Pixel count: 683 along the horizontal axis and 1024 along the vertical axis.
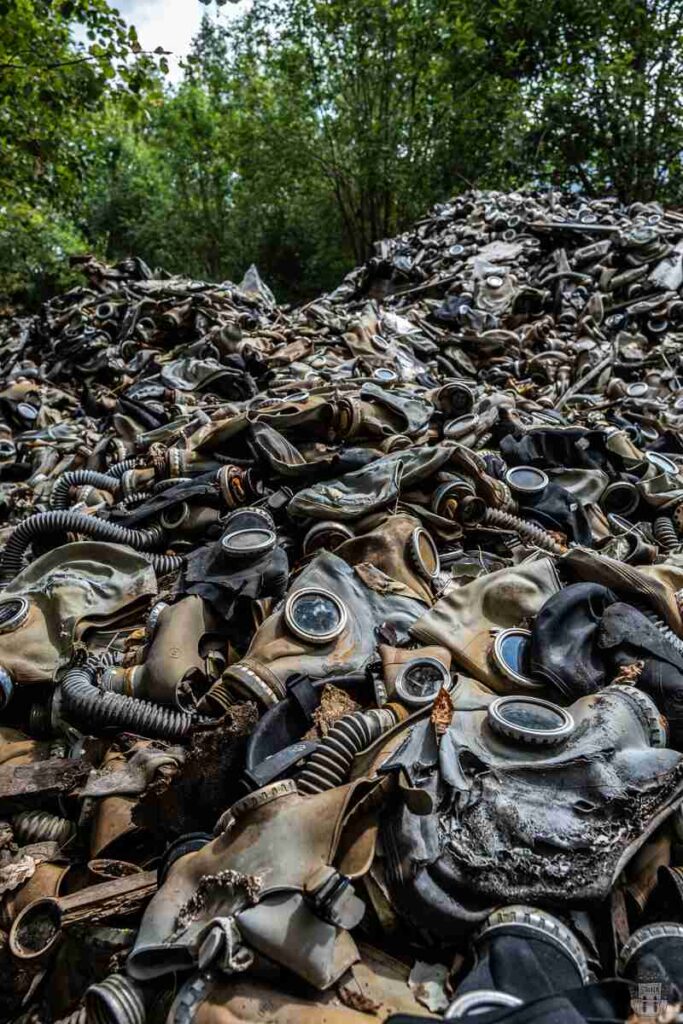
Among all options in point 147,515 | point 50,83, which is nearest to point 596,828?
point 147,515

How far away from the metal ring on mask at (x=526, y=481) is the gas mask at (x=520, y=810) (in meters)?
1.59

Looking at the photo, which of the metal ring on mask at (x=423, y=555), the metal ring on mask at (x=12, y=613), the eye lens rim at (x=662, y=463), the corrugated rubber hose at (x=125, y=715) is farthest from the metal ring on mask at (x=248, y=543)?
the eye lens rim at (x=662, y=463)

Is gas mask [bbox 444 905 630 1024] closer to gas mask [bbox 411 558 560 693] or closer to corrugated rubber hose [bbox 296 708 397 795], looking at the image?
corrugated rubber hose [bbox 296 708 397 795]

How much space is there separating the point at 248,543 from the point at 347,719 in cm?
108

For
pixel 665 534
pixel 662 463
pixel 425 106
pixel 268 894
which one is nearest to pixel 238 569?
pixel 268 894

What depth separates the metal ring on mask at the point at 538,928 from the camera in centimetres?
124

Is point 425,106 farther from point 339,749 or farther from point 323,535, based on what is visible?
point 339,749

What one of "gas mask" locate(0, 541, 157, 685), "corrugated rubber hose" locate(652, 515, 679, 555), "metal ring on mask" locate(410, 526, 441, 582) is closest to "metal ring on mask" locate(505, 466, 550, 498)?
"corrugated rubber hose" locate(652, 515, 679, 555)

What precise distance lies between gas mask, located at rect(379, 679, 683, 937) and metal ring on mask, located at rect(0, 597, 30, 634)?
1639mm

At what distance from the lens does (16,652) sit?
240 centimetres

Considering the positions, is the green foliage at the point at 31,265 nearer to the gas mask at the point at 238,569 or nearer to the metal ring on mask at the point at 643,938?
the gas mask at the point at 238,569

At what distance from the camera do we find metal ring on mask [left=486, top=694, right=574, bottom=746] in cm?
154

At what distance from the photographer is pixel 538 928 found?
126 cm

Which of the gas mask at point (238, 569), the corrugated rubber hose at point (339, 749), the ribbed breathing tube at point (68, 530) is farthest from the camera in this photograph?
the ribbed breathing tube at point (68, 530)
